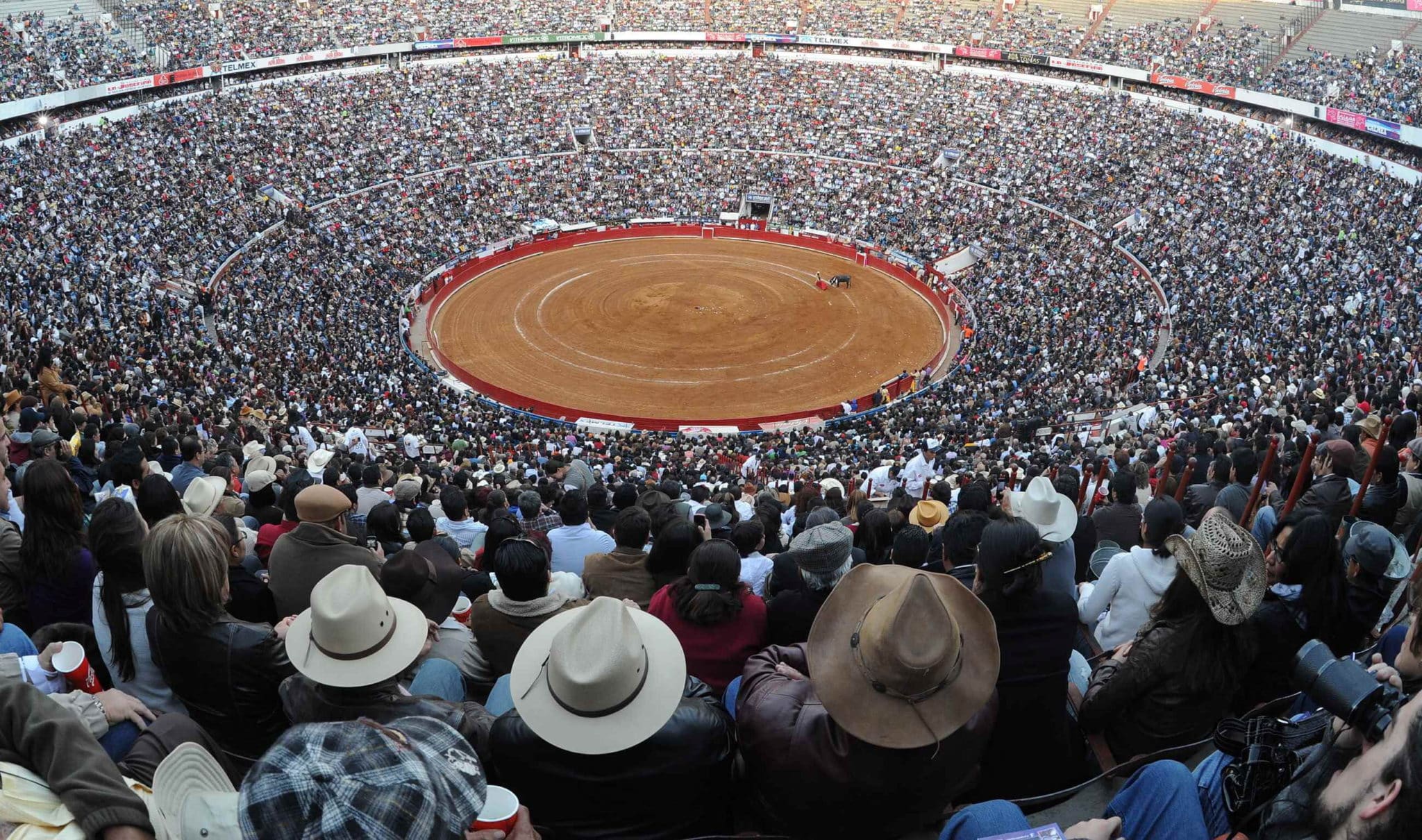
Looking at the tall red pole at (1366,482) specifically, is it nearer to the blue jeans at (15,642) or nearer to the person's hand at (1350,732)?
the person's hand at (1350,732)

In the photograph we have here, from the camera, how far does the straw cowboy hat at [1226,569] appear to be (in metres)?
5.34

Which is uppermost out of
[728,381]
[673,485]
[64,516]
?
[64,516]

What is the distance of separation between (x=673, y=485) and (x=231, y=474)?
21.7 feet

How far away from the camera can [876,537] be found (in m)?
10.5

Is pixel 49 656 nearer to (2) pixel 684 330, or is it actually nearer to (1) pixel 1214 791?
(1) pixel 1214 791

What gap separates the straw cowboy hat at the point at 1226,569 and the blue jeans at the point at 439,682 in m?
4.30

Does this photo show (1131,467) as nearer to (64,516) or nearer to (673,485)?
(673,485)

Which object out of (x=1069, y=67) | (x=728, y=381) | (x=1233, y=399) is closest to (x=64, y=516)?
(x=1233, y=399)

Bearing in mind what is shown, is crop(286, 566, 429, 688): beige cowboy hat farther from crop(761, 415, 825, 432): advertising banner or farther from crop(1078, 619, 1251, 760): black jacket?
crop(761, 415, 825, 432): advertising banner

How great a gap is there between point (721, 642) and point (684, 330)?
36367mm

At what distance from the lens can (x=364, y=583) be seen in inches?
212

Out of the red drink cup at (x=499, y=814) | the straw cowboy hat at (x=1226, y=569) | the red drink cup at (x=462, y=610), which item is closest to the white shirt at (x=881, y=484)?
the red drink cup at (x=462, y=610)

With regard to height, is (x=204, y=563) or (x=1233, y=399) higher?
(x=204, y=563)

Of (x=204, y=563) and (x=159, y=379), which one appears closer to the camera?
(x=204, y=563)
